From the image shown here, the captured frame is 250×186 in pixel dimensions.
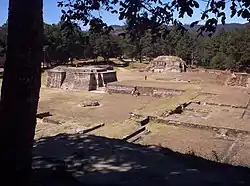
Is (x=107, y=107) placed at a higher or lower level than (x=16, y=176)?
lower

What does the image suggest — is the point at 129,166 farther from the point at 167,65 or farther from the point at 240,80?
the point at 167,65

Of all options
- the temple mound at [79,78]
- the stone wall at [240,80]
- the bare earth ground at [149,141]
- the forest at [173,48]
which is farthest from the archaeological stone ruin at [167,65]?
the bare earth ground at [149,141]

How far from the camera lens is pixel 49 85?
91.7ft

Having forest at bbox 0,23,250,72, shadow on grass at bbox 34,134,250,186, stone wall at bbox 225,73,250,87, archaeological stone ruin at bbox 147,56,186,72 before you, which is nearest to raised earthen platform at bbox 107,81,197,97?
forest at bbox 0,23,250,72

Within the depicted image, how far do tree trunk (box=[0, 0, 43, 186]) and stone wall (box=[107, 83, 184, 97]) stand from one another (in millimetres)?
20973

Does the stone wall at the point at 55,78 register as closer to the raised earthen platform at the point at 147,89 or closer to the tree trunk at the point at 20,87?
the raised earthen platform at the point at 147,89

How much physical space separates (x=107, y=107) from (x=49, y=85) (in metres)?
10.2

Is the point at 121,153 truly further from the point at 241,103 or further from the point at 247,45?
the point at 247,45

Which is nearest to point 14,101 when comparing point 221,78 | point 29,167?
point 29,167

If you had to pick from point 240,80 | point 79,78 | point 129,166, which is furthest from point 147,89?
point 129,166

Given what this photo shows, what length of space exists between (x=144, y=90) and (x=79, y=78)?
5.59m

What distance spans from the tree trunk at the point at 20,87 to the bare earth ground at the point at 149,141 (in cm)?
129

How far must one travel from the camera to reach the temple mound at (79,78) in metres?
26.4

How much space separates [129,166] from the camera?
4.89 meters
